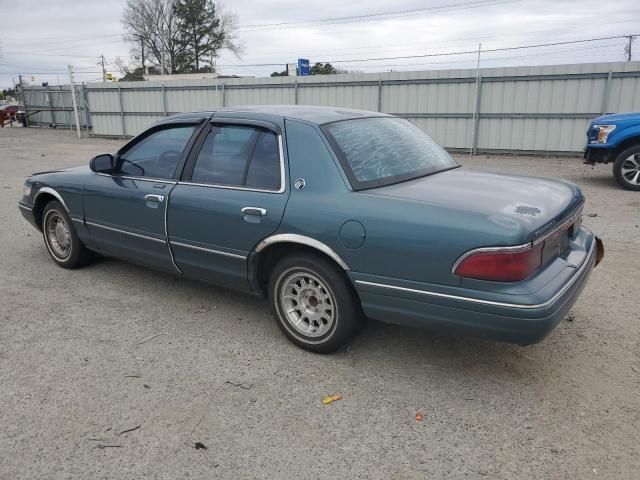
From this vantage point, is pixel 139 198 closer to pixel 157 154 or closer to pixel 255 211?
pixel 157 154

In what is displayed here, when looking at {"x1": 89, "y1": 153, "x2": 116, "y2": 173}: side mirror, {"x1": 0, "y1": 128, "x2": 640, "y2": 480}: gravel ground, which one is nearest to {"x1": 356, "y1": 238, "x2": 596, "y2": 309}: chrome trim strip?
{"x1": 0, "y1": 128, "x2": 640, "y2": 480}: gravel ground

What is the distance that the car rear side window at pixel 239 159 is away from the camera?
11.8 feet

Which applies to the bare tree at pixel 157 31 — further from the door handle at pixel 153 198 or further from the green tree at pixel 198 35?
the door handle at pixel 153 198

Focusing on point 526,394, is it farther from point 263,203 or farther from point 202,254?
point 202,254

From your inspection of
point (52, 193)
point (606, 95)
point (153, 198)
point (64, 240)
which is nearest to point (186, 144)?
point (153, 198)

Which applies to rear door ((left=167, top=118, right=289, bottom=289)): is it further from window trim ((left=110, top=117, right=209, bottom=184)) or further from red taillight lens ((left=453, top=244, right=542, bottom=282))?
red taillight lens ((left=453, top=244, right=542, bottom=282))

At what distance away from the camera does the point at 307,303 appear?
350 cm

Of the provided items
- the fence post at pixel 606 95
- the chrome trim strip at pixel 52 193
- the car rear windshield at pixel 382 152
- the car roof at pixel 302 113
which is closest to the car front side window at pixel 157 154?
the car roof at pixel 302 113

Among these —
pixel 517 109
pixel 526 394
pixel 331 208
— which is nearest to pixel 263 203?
pixel 331 208

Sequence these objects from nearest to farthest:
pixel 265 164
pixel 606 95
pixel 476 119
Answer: pixel 265 164, pixel 606 95, pixel 476 119

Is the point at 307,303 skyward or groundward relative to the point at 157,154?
groundward

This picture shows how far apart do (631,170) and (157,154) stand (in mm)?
8533

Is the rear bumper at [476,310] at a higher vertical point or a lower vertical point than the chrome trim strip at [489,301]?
lower

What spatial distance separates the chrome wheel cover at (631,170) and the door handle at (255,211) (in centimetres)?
827
